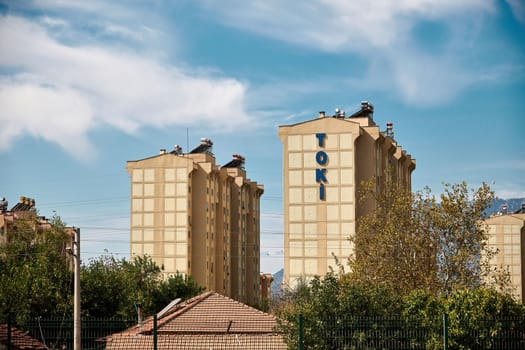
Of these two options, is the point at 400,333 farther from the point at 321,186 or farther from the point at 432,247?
the point at 321,186

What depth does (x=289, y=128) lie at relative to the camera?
79.9 m

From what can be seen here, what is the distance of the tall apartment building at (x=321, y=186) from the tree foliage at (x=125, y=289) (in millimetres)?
11476

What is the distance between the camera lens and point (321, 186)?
78.6m

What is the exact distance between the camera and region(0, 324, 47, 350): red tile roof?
24.9 meters

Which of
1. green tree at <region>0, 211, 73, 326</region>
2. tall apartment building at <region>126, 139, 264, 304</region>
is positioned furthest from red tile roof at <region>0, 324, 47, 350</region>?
tall apartment building at <region>126, 139, 264, 304</region>

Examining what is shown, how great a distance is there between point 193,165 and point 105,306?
42.7 metres

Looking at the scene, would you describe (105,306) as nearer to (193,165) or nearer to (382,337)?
(382,337)

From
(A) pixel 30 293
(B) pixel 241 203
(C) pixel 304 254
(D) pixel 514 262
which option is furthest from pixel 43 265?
(D) pixel 514 262

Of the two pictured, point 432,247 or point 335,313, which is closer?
point 335,313

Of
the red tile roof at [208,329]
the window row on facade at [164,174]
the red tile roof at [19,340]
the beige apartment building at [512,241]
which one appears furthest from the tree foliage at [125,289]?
the beige apartment building at [512,241]

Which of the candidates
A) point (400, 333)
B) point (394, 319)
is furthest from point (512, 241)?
point (394, 319)

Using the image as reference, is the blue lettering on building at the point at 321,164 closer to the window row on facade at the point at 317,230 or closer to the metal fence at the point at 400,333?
the window row on facade at the point at 317,230

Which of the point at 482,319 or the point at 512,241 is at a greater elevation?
the point at 512,241

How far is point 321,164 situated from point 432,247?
3945 centimetres
